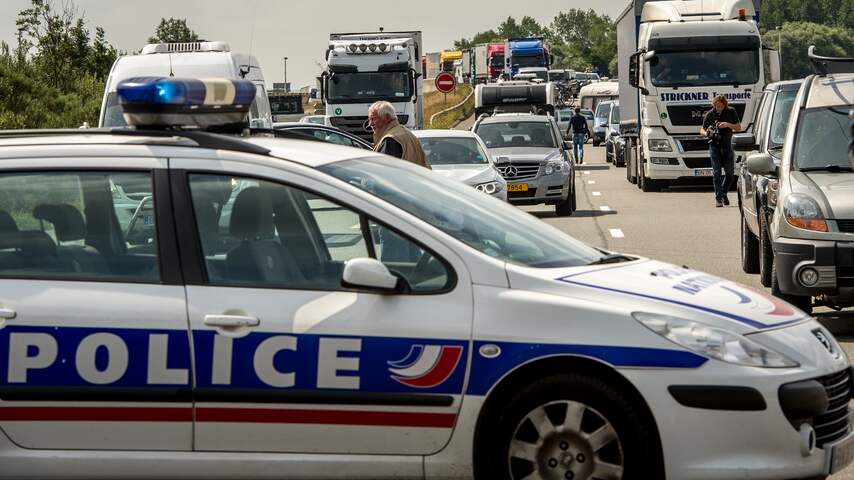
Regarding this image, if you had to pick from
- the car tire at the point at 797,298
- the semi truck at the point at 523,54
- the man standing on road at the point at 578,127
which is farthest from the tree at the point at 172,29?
the car tire at the point at 797,298

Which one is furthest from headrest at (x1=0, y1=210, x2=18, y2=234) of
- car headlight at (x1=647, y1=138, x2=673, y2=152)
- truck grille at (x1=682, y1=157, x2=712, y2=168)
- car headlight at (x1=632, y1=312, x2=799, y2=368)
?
truck grille at (x1=682, y1=157, x2=712, y2=168)

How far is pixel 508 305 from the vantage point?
17.2 ft

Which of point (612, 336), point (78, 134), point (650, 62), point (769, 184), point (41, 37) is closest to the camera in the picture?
point (612, 336)

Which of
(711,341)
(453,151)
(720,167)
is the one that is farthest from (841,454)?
Answer: (720,167)

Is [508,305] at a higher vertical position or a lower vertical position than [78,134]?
lower

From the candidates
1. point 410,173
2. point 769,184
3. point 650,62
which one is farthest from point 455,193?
point 650,62

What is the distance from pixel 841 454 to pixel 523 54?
6638cm

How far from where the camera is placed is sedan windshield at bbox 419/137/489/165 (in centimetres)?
1980

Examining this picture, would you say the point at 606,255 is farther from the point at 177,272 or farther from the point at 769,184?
the point at 769,184

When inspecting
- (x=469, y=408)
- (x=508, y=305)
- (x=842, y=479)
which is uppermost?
(x=508, y=305)

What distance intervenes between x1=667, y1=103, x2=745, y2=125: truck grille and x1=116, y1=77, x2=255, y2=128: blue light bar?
21.5 metres

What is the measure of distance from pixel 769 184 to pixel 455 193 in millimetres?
6573

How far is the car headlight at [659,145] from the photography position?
27.4 meters

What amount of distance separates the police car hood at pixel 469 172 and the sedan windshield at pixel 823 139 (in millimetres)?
7570
